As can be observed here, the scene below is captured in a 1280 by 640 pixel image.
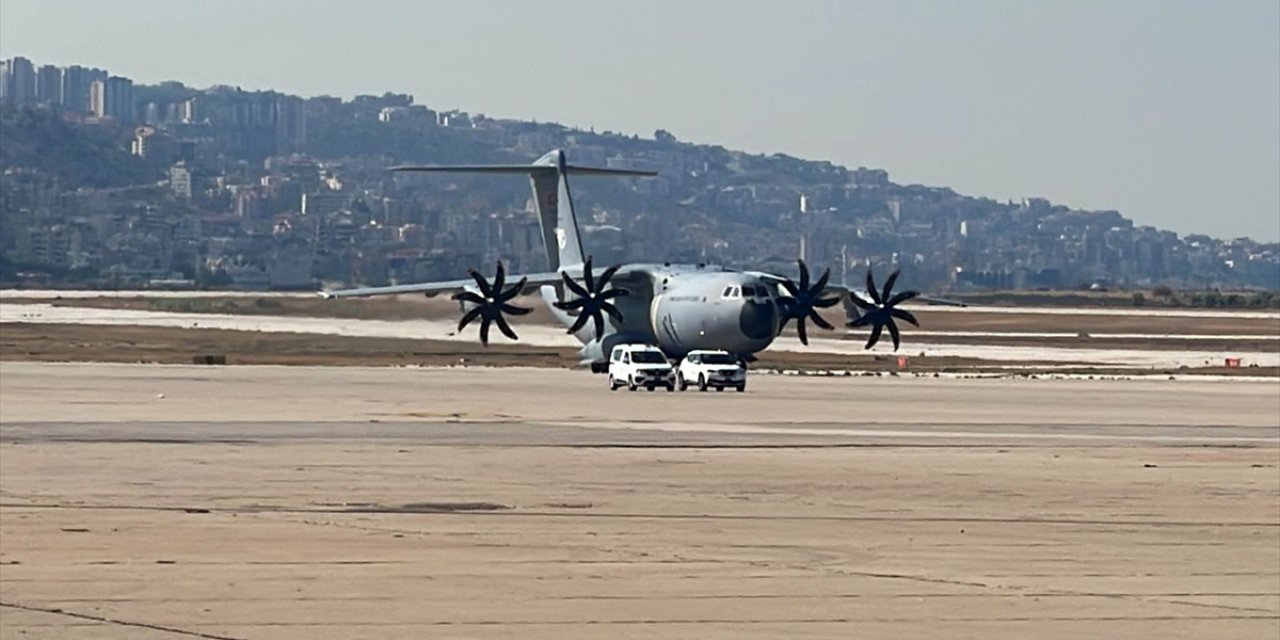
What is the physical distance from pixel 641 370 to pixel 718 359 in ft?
7.17

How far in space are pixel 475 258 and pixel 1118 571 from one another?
→ 514 ft

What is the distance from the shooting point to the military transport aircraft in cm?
6544

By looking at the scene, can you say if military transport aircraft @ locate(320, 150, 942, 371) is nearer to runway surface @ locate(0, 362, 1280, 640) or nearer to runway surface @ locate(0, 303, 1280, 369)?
runway surface @ locate(0, 303, 1280, 369)

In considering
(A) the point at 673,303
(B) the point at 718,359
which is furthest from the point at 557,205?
(B) the point at 718,359

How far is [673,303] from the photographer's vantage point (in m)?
68.2

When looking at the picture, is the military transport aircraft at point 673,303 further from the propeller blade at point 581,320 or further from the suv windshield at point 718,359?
the suv windshield at point 718,359

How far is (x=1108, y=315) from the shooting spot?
151 meters

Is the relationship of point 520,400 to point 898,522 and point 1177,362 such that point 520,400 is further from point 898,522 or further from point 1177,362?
point 1177,362

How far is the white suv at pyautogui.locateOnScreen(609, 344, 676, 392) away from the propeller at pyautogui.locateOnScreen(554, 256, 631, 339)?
470 centimetres

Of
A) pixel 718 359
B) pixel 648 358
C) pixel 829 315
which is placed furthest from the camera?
pixel 829 315

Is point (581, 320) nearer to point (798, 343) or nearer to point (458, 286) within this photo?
point (458, 286)

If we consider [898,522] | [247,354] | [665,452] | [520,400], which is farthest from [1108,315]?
[898,522]

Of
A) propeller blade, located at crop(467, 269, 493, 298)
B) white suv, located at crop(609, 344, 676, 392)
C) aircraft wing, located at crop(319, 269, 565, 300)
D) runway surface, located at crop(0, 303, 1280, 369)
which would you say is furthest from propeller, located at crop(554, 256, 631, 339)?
runway surface, located at crop(0, 303, 1280, 369)

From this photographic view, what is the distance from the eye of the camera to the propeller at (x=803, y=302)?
6638 cm
